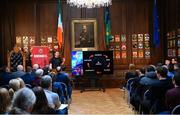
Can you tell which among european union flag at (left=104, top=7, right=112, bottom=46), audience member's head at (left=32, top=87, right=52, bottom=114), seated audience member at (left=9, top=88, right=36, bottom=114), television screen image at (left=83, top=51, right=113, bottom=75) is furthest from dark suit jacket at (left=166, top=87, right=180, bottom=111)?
european union flag at (left=104, top=7, right=112, bottom=46)

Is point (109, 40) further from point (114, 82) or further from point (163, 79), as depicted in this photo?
point (163, 79)

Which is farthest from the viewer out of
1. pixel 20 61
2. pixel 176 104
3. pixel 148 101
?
pixel 20 61

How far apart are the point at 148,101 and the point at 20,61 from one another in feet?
28.9

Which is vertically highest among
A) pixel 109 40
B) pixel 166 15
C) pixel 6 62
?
pixel 166 15

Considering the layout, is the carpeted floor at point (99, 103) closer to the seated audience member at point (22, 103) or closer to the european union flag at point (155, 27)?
the european union flag at point (155, 27)

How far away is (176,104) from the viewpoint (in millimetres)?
4973

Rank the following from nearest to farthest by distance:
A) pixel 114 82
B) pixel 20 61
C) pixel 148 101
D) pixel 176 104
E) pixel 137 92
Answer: pixel 176 104
pixel 148 101
pixel 137 92
pixel 20 61
pixel 114 82

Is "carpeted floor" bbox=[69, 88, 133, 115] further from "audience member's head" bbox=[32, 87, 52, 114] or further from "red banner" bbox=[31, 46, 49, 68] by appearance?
"audience member's head" bbox=[32, 87, 52, 114]

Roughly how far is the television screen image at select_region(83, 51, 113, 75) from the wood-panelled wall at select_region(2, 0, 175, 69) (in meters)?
1.47

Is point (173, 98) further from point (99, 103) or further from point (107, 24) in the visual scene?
point (107, 24)

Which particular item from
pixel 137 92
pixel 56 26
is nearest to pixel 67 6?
pixel 56 26

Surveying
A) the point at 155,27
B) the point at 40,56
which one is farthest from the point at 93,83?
the point at 155,27

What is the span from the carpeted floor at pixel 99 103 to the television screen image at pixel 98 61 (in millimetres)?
1041

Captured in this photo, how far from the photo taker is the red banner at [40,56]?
13.9m
